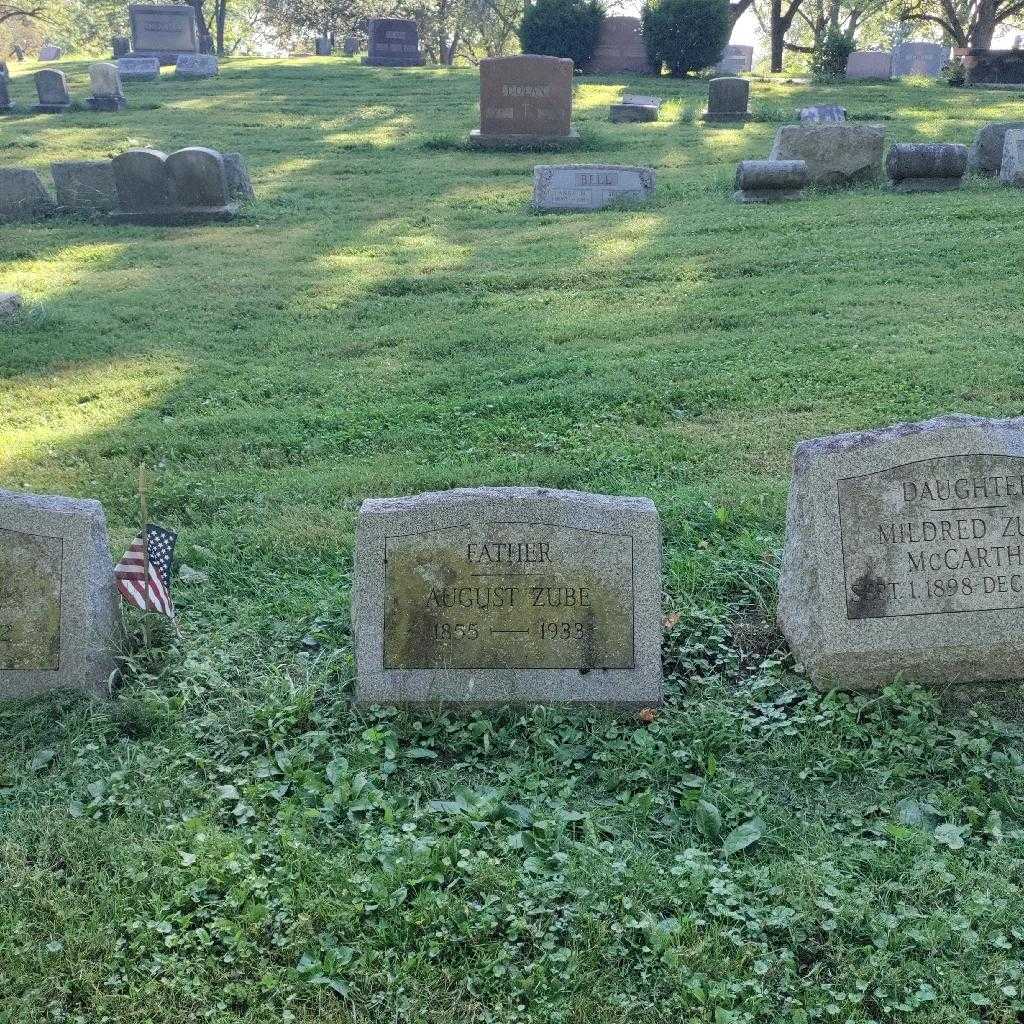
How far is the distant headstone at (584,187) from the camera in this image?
45.7 ft

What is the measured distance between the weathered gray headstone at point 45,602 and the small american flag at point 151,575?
0.68ft

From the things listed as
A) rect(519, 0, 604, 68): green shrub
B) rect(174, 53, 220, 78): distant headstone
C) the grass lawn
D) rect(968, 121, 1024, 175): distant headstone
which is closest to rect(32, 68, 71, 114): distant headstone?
rect(174, 53, 220, 78): distant headstone

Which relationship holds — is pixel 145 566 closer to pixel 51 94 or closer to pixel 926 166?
pixel 926 166

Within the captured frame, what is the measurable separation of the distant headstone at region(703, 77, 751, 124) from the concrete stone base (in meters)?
4.03

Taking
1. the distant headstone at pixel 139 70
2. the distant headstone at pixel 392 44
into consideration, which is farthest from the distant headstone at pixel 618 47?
the distant headstone at pixel 139 70

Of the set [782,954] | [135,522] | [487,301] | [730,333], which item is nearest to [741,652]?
[782,954]

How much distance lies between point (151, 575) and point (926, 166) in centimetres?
1195

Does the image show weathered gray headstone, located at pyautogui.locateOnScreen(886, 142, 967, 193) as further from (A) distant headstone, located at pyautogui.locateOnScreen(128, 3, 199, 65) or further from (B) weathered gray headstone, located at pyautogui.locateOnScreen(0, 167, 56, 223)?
(A) distant headstone, located at pyautogui.locateOnScreen(128, 3, 199, 65)

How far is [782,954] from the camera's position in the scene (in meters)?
2.94

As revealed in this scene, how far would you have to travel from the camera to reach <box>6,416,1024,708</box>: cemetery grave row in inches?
161

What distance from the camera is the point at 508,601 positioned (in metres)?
4.13

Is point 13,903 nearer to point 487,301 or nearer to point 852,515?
point 852,515

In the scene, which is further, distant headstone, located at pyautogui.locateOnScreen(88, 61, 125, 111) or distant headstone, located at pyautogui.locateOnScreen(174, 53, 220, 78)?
distant headstone, located at pyautogui.locateOnScreen(174, 53, 220, 78)

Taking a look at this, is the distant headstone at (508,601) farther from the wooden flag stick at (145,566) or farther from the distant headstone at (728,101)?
the distant headstone at (728,101)
